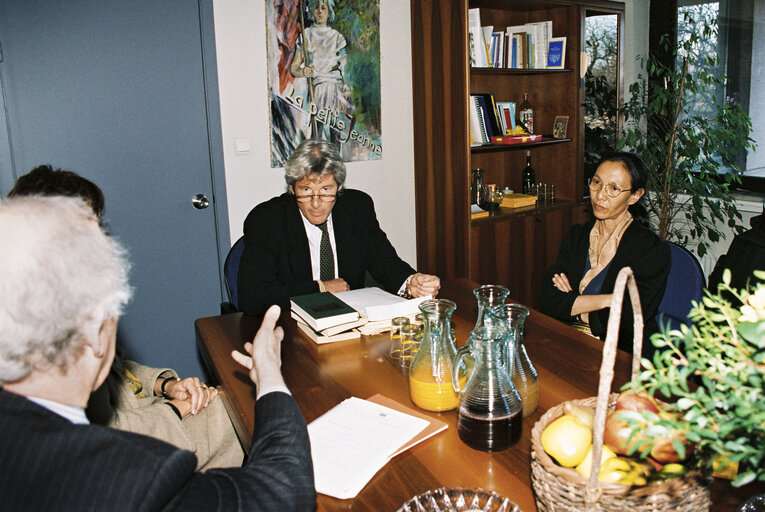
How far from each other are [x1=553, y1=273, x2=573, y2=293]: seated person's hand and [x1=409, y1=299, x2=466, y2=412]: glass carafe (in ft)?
3.64

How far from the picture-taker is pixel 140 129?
9.77 ft

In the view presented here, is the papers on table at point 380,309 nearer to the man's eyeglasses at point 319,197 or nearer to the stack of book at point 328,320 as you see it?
the stack of book at point 328,320

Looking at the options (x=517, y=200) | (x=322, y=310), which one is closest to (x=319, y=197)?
(x=322, y=310)

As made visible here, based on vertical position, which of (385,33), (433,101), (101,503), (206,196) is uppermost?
(385,33)

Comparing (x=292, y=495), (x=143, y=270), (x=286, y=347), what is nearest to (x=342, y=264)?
(x=286, y=347)

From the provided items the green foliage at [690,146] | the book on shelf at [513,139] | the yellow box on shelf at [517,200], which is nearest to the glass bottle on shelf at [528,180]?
the yellow box on shelf at [517,200]

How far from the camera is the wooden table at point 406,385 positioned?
1104 mm

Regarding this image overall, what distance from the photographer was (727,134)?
370 cm

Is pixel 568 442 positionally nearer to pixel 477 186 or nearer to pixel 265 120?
pixel 265 120

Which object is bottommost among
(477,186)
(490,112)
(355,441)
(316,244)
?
(355,441)

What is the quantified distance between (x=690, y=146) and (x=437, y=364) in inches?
125

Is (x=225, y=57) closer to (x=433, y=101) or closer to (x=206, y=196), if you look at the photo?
(x=206, y=196)

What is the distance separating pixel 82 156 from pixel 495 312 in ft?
7.56

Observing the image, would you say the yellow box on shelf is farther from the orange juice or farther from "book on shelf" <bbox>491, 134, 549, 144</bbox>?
the orange juice
